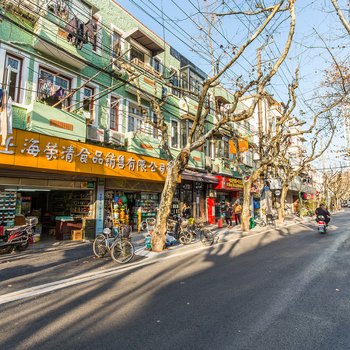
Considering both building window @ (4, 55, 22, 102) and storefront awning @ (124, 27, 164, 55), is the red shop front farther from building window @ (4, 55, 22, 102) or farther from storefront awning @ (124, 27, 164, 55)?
building window @ (4, 55, 22, 102)

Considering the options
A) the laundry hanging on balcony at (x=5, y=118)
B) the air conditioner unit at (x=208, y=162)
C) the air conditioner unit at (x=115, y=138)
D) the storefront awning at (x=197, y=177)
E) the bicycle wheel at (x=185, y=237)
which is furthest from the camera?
the air conditioner unit at (x=208, y=162)

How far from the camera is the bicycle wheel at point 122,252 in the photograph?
8.23 meters

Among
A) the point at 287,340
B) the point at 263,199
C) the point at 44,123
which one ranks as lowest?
the point at 287,340

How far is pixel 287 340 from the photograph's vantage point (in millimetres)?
3500

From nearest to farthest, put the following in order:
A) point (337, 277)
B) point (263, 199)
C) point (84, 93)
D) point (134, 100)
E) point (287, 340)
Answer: point (287, 340), point (337, 277), point (84, 93), point (134, 100), point (263, 199)

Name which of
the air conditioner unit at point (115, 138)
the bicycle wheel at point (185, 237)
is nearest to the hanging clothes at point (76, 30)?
the air conditioner unit at point (115, 138)

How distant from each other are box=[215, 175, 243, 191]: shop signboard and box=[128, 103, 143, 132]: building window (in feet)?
27.1

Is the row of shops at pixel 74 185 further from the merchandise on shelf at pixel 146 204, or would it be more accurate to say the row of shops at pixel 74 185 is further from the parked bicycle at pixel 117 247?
the parked bicycle at pixel 117 247

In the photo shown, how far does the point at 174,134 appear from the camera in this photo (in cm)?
1873

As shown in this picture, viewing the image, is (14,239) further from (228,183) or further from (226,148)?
(226,148)

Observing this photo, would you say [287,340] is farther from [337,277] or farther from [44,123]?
[44,123]

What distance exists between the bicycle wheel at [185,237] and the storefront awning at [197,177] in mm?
5737

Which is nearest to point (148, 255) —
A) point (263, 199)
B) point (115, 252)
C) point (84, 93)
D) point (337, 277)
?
point (115, 252)

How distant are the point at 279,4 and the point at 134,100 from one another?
9.26 m
